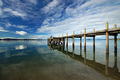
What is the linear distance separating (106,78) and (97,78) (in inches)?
23.8

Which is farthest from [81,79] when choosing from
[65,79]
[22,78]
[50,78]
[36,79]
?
[22,78]

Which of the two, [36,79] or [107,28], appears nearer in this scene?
[36,79]

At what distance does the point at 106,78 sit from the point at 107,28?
9.02m

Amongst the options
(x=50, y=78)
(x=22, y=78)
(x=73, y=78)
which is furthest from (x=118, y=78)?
(x=22, y=78)

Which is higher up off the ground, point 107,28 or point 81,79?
point 107,28

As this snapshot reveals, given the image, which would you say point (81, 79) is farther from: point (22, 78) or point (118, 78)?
point (22, 78)

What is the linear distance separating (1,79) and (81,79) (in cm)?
521

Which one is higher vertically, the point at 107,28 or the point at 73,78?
the point at 107,28

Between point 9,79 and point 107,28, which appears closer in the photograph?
point 9,79

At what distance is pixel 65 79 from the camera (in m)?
3.96

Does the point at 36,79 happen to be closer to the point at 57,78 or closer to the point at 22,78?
the point at 22,78

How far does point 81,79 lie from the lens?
3.98 m

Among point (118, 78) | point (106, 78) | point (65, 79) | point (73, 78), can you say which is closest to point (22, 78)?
point (65, 79)

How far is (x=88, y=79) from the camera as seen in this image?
13.1ft
